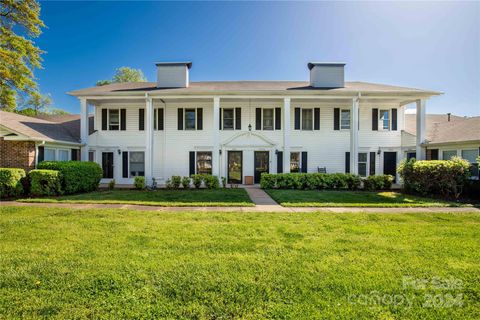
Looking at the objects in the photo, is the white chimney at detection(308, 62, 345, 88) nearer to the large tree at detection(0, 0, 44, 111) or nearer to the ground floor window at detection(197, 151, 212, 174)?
the ground floor window at detection(197, 151, 212, 174)

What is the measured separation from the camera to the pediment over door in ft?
48.5

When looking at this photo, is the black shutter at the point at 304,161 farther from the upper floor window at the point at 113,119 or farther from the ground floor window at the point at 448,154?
the upper floor window at the point at 113,119

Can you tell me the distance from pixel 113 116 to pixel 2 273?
13.4m

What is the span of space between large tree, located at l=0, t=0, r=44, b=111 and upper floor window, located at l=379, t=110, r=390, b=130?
73.7 ft

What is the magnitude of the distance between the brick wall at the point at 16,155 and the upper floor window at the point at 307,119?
14466 mm

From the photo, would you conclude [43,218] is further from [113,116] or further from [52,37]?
[52,37]

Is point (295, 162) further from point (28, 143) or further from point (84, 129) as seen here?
point (28, 143)

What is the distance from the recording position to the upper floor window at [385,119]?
15.2m

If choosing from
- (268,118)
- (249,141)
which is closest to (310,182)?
(249,141)

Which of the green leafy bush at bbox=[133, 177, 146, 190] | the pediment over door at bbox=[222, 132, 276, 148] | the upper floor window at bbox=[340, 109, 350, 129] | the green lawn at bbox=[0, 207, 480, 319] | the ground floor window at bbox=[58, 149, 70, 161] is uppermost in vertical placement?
the upper floor window at bbox=[340, 109, 350, 129]

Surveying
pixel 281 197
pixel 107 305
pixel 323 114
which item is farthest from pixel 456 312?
pixel 323 114

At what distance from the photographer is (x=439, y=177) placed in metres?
10.1

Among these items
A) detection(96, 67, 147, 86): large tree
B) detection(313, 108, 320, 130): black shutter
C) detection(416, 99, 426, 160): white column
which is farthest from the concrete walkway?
detection(96, 67, 147, 86): large tree

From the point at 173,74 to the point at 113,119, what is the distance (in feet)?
15.6
